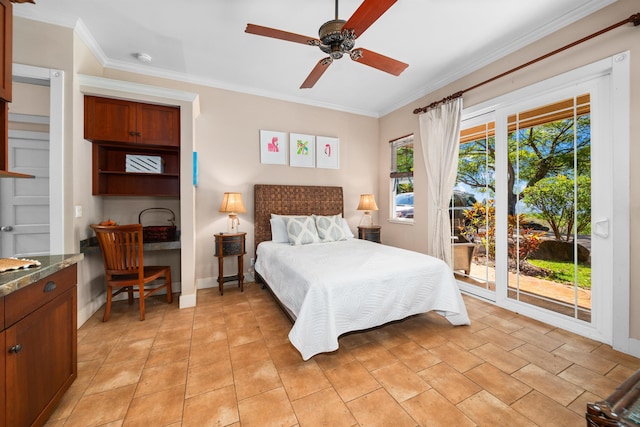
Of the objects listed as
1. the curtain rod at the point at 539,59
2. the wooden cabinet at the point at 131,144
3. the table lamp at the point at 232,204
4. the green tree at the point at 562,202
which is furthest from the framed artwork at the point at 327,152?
the green tree at the point at 562,202

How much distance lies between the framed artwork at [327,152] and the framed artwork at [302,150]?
97 millimetres

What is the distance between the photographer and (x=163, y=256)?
135 inches

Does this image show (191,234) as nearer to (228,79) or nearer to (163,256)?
(163,256)

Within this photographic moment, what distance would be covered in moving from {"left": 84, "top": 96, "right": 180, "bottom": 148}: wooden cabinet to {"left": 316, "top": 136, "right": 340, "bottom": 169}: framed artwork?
86.1 inches

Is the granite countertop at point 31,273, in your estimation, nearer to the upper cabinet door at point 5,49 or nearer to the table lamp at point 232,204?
the upper cabinet door at point 5,49

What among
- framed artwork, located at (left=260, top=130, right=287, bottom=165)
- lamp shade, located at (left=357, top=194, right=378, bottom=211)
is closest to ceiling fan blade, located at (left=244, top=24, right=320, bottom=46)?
framed artwork, located at (left=260, top=130, right=287, bottom=165)

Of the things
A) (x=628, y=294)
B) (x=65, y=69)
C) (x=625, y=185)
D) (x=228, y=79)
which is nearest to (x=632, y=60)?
(x=625, y=185)

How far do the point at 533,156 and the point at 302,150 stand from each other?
3.09 metres

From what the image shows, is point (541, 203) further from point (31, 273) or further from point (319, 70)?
point (31, 273)

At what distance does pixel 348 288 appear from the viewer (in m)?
1.98

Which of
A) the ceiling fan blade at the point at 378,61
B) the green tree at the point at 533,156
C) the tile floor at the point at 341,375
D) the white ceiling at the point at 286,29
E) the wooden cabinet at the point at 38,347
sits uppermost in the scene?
the white ceiling at the point at 286,29

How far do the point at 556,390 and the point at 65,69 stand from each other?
484 centimetres

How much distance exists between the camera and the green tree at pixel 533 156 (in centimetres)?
234

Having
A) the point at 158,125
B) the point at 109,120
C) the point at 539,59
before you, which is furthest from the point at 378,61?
the point at 109,120
